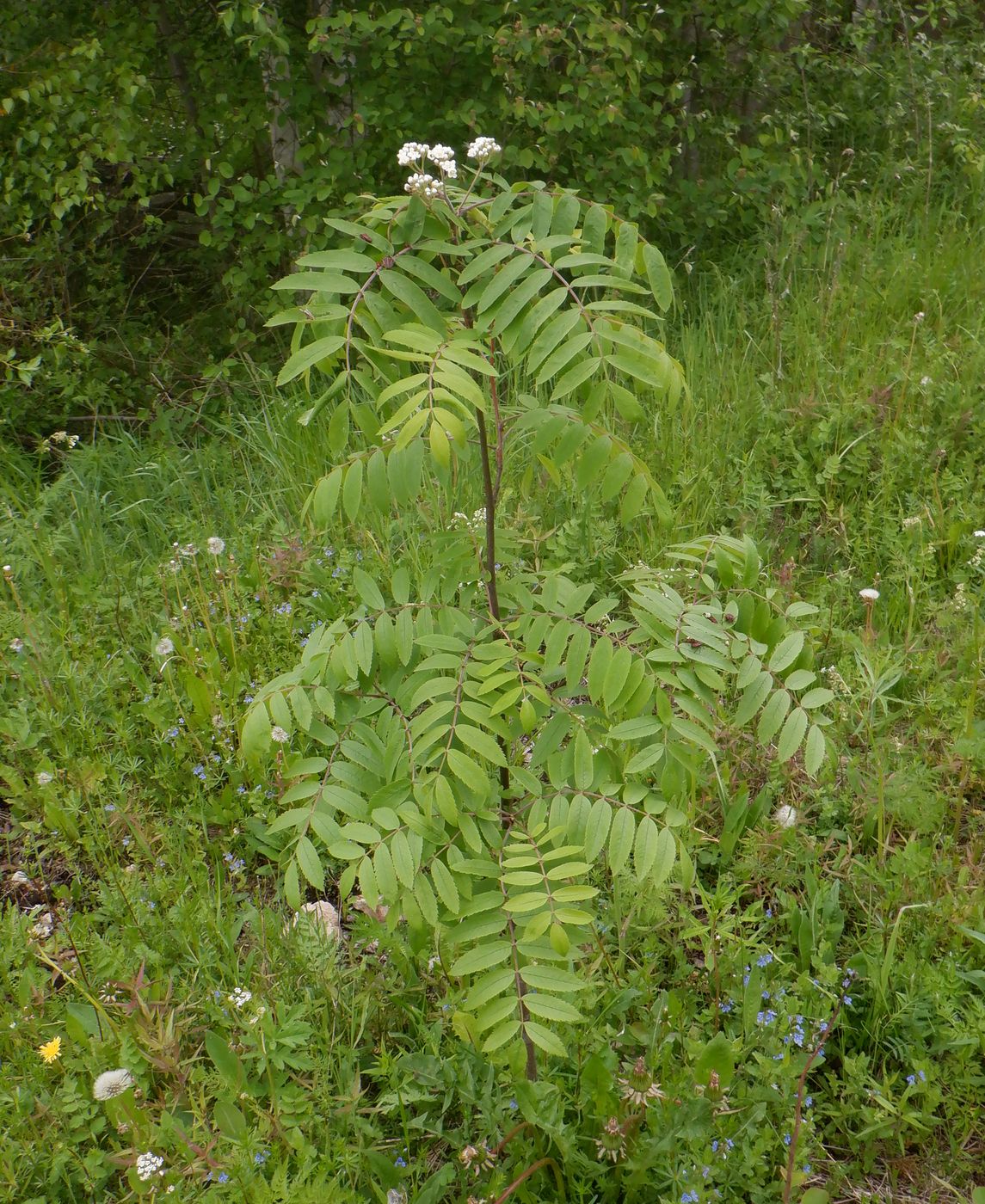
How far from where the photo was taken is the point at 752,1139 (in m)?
1.89

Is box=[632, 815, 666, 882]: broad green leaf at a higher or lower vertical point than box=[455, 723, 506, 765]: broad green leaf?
lower

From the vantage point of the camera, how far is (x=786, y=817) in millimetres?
2586

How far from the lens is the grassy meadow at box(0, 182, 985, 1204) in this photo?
1936 mm

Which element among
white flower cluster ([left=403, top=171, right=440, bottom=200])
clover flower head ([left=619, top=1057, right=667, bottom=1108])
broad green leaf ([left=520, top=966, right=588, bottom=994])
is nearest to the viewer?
white flower cluster ([left=403, top=171, right=440, bottom=200])

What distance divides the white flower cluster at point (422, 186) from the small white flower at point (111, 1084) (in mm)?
1742

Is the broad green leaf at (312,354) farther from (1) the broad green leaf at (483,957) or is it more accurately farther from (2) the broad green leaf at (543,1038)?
(2) the broad green leaf at (543,1038)

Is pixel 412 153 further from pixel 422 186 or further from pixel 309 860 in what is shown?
pixel 309 860

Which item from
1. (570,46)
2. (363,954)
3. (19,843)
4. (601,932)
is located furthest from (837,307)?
(19,843)

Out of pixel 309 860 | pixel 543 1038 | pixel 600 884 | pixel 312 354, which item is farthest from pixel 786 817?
pixel 312 354

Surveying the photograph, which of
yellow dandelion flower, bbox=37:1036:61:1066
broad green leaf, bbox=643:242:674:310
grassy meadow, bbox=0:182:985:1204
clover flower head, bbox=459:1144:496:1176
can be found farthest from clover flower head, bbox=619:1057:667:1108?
broad green leaf, bbox=643:242:674:310

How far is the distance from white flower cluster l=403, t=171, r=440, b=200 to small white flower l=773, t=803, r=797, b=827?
180 centimetres

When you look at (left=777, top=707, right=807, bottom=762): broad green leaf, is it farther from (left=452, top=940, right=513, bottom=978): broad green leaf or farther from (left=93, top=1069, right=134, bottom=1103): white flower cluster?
(left=93, top=1069, right=134, bottom=1103): white flower cluster

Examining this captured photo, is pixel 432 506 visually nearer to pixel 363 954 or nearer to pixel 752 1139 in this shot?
pixel 363 954

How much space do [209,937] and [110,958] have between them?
226 millimetres
